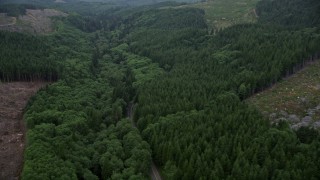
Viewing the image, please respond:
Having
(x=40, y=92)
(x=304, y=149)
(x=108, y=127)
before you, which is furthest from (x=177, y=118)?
(x=40, y=92)

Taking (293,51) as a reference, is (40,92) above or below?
below

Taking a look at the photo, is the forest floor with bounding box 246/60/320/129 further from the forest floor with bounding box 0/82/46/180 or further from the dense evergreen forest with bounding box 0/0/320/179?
the forest floor with bounding box 0/82/46/180

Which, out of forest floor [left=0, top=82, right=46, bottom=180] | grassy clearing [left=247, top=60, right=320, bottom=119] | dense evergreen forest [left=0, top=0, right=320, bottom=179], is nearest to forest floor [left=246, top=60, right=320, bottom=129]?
grassy clearing [left=247, top=60, right=320, bottom=119]

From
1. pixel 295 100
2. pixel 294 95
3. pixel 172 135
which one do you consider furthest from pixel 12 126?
pixel 294 95

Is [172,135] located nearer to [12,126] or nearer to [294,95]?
[294,95]

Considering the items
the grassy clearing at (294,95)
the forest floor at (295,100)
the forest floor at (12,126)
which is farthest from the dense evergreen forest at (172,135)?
the forest floor at (295,100)

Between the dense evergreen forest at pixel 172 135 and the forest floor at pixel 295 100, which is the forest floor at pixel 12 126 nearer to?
the dense evergreen forest at pixel 172 135

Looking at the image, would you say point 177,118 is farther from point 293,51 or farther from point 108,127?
point 293,51
